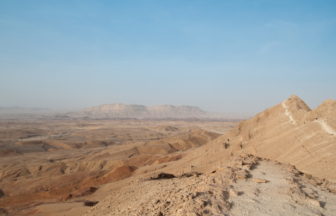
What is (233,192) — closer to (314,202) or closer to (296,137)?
(314,202)

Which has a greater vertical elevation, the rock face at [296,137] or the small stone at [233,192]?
the rock face at [296,137]

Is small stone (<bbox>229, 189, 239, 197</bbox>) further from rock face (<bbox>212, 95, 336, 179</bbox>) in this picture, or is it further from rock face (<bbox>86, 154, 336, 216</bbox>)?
rock face (<bbox>212, 95, 336, 179</bbox>)

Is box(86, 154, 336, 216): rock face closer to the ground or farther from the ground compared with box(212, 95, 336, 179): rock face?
closer to the ground

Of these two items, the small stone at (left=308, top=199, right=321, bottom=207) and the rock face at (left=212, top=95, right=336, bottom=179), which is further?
the rock face at (left=212, top=95, right=336, bottom=179)

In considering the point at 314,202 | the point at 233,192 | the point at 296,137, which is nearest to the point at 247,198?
the point at 233,192

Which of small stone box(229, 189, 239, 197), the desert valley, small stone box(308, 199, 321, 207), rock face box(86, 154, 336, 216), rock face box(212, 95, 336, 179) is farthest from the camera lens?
rock face box(212, 95, 336, 179)

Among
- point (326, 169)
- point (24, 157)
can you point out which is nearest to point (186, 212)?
point (326, 169)

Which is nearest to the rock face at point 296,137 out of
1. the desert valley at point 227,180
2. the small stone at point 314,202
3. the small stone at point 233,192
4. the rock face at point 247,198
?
the desert valley at point 227,180

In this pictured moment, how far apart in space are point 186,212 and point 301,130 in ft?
34.9

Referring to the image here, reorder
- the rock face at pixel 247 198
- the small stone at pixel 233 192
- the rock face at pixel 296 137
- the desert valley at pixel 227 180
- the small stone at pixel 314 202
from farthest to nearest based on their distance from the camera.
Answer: the rock face at pixel 296 137 → the small stone at pixel 233 192 → the desert valley at pixel 227 180 → the small stone at pixel 314 202 → the rock face at pixel 247 198

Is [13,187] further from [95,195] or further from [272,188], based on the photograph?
[272,188]

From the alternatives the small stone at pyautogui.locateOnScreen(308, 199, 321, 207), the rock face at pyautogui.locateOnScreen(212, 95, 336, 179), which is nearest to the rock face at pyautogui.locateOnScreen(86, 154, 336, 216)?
the small stone at pyautogui.locateOnScreen(308, 199, 321, 207)

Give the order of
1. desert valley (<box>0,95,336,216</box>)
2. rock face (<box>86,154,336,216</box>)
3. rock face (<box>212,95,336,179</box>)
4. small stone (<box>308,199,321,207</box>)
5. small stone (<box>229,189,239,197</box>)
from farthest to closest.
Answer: rock face (<box>212,95,336,179</box>) < small stone (<box>229,189,239,197</box>) < desert valley (<box>0,95,336,216</box>) < small stone (<box>308,199,321,207</box>) < rock face (<box>86,154,336,216</box>)

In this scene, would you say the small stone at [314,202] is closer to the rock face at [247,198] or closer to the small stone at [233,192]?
the rock face at [247,198]
